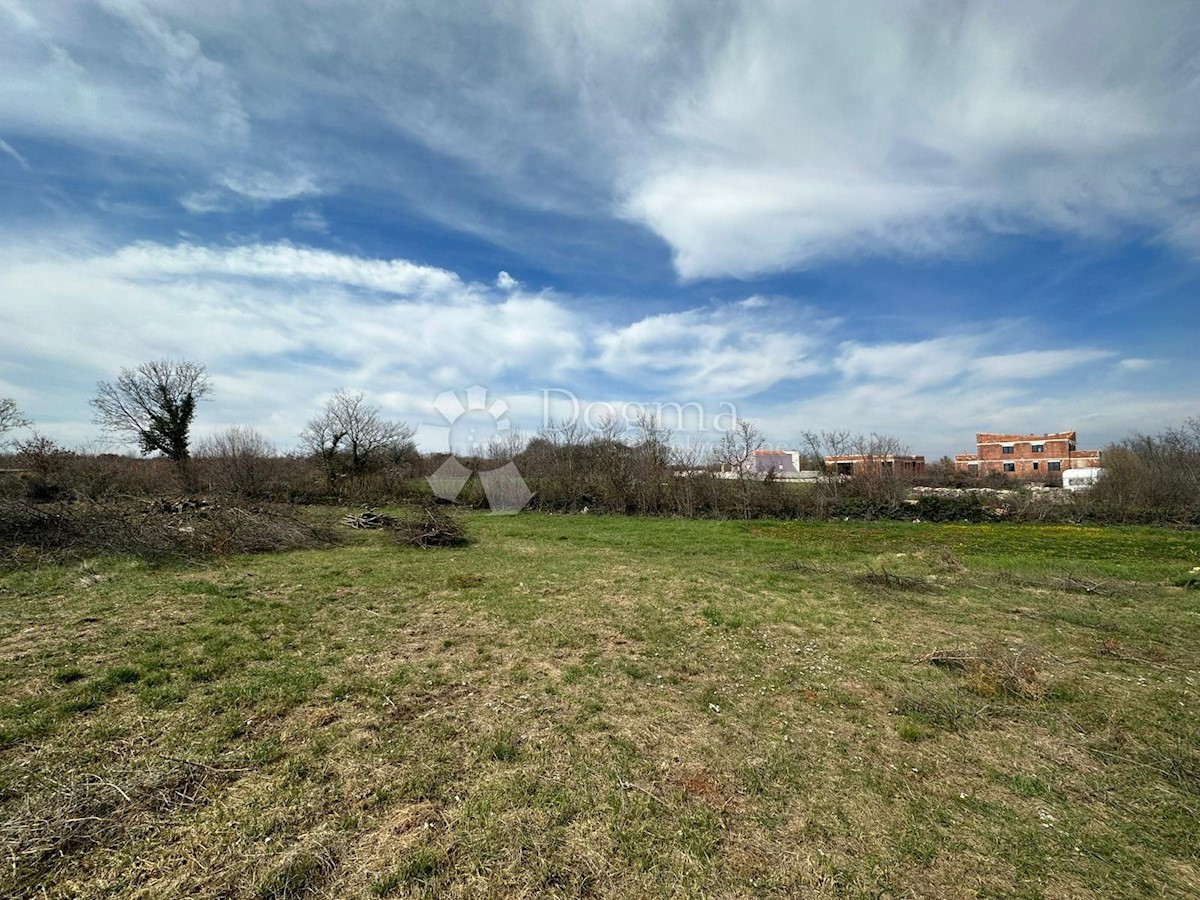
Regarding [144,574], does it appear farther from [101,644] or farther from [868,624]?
[868,624]

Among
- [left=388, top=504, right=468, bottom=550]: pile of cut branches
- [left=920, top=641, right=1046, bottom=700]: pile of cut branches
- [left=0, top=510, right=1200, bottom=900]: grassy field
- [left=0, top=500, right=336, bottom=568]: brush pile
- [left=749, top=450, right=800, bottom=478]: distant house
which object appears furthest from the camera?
[left=749, top=450, right=800, bottom=478]: distant house

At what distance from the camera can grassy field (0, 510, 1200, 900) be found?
2.65 meters

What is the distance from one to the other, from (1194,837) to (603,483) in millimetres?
24108

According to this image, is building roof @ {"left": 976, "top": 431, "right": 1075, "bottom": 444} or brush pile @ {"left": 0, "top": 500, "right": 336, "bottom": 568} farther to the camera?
building roof @ {"left": 976, "top": 431, "right": 1075, "bottom": 444}

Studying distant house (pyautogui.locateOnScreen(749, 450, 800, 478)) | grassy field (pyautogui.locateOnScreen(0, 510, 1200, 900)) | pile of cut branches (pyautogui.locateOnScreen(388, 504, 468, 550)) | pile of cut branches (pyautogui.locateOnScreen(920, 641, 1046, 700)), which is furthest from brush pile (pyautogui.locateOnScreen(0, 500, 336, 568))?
distant house (pyautogui.locateOnScreen(749, 450, 800, 478))

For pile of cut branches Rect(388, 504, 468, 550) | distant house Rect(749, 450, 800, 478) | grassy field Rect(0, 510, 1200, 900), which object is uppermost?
distant house Rect(749, 450, 800, 478)

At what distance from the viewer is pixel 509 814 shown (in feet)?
9.94

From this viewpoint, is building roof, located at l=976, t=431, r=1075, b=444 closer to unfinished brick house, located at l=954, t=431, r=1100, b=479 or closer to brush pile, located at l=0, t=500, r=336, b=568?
unfinished brick house, located at l=954, t=431, r=1100, b=479

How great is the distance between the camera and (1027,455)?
6391 centimetres

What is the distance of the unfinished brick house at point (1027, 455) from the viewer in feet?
202

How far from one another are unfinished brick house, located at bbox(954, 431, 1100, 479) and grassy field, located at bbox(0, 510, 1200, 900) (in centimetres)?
6788

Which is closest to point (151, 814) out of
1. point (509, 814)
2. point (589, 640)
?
point (509, 814)

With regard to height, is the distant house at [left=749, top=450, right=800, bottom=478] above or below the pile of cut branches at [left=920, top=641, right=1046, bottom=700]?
above

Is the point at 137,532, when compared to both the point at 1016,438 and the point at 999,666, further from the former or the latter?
the point at 1016,438
